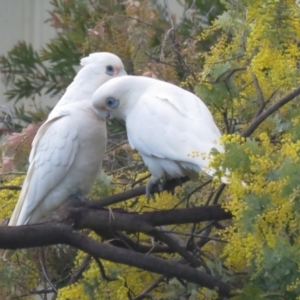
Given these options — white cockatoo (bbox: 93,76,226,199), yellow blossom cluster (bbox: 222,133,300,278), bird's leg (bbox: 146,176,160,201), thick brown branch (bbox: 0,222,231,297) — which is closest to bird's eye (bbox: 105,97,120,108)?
white cockatoo (bbox: 93,76,226,199)

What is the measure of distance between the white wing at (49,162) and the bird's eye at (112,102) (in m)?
0.16

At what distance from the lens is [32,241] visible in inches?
48.5

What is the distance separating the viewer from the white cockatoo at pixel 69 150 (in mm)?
1669

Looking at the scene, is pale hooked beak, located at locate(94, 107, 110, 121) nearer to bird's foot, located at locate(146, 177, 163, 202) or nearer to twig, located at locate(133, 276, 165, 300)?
bird's foot, located at locate(146, 177, 163, 202)

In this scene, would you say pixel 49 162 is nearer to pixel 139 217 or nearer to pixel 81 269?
pixel 81 269

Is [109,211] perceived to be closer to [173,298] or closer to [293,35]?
[173,298]

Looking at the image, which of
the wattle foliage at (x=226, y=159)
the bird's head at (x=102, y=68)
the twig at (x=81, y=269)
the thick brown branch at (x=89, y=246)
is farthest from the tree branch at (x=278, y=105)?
the twig at (x=81, y=269)

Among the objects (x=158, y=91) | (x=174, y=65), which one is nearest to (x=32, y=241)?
(x=158, y=91)

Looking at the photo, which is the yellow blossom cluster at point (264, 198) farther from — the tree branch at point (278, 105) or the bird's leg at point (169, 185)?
the bird's leg at point (169, 185)

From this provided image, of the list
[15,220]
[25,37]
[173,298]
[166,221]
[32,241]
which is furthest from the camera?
[25,37]

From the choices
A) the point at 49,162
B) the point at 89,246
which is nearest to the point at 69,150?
the point at 49,162

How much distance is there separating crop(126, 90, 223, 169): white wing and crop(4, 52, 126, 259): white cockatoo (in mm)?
198

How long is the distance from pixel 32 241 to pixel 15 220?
19.0 inches

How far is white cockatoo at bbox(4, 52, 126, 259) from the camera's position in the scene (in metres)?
1.67
